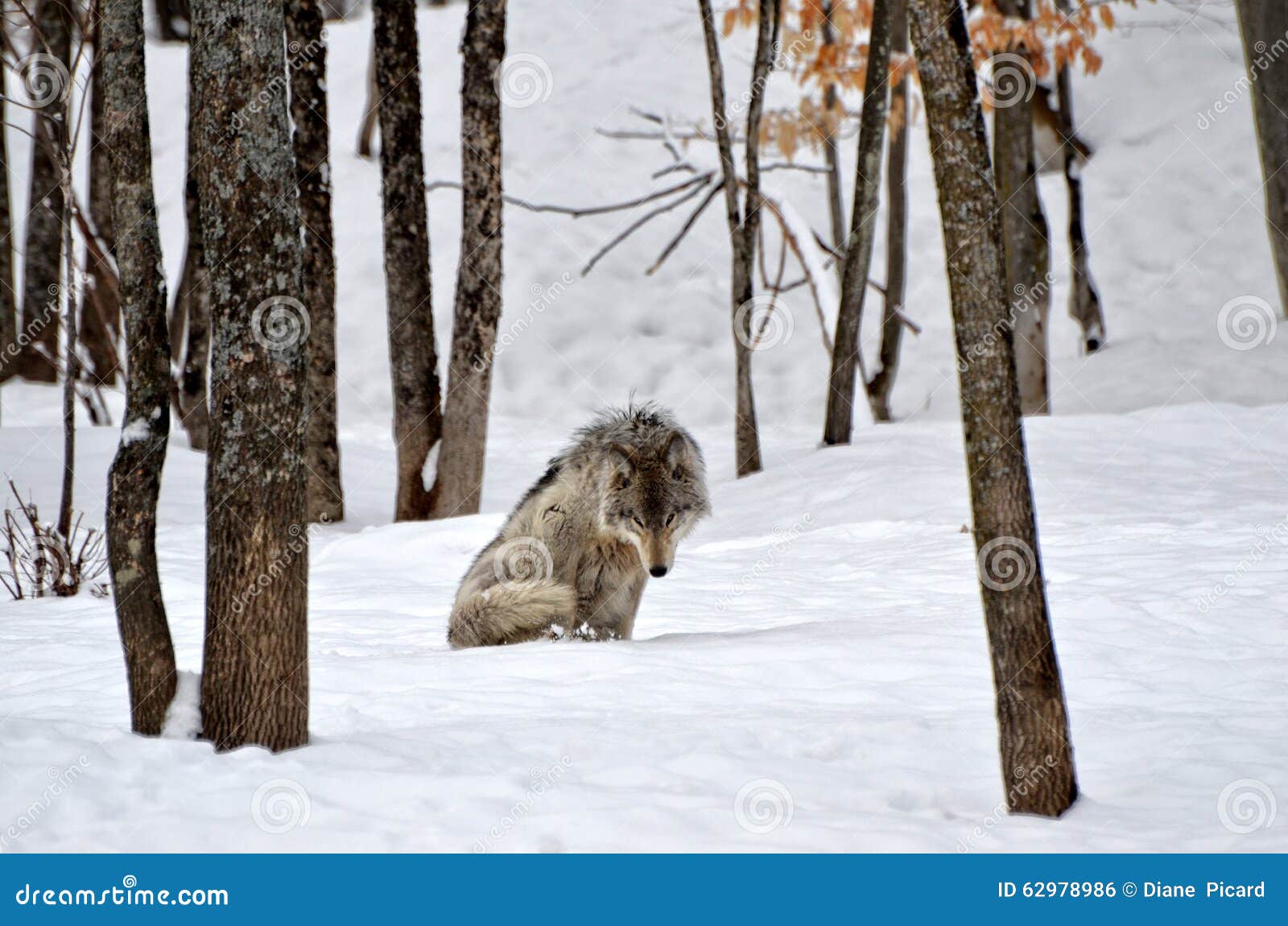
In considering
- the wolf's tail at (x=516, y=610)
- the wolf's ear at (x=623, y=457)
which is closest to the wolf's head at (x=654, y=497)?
the wolf's ear at (x=623, y=457)

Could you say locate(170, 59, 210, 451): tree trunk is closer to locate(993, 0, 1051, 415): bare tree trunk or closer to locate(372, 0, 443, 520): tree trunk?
locate(372, 0, 443, 520): tree trunk

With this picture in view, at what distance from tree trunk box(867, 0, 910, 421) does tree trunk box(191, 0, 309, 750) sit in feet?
37.7

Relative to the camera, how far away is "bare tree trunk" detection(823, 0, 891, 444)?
12.1 meters

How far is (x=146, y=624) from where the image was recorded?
14.8 feet

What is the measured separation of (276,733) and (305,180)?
755cm

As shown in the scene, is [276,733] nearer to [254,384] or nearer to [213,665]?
[213,665]

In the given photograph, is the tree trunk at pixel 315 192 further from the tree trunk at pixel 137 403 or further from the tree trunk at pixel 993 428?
the tree trunk at pixel 993 428

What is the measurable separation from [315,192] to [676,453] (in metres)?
5.82

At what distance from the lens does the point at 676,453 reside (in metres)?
6.60

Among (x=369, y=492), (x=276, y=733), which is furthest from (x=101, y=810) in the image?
(x=369, y=492)

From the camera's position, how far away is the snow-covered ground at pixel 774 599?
12.9 ft

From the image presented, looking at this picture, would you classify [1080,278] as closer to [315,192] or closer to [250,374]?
[315,192]

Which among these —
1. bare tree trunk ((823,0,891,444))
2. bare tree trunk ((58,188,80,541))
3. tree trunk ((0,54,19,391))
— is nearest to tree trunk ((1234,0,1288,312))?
bare tree trunk ((823,0,891,444))

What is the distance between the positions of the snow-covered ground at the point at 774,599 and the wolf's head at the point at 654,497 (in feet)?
1.83
